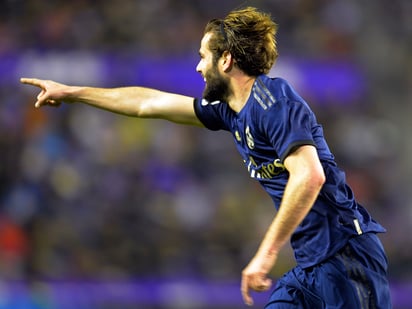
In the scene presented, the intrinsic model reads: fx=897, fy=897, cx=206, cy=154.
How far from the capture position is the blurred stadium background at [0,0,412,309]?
381 inches

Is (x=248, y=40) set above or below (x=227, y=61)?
above

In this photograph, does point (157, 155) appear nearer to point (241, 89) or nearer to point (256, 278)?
point (241, 89)

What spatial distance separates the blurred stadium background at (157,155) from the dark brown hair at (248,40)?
204 inches

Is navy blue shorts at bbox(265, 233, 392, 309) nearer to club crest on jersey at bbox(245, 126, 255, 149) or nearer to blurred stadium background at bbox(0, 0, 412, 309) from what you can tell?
club crest on jersey at bbox(245, 126, 255, 149)

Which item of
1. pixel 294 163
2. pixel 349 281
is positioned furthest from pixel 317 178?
pixel 349 281

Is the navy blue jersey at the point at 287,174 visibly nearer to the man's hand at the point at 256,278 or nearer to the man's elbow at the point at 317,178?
the man's elbow at the point at 317,178

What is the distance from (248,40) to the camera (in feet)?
14.2

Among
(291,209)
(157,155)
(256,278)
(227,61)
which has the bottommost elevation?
(157,155)

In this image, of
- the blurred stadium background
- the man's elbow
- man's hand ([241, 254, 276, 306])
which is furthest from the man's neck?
the blurred stadium background

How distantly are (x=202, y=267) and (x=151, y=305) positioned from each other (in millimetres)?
908

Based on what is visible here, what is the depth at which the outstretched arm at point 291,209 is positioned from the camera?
3660 millimetres

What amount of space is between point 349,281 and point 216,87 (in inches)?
44.7

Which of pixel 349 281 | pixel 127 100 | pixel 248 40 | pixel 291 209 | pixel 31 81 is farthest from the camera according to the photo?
pixel 127 100

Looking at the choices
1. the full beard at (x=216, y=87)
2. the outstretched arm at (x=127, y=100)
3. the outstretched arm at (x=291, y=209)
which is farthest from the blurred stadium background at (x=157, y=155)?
the outstretched arm at (x=291, y=209)
